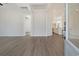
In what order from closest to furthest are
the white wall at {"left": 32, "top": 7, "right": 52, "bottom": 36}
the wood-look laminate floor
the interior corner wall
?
the wood-look laminate floor < the interior corner wall < the white wall at {"left": 32, "top": 7, "right": 52, "bottom": 36}

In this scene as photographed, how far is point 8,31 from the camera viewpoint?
12867 mm

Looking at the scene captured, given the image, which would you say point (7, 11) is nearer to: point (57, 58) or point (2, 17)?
point (2, 17)

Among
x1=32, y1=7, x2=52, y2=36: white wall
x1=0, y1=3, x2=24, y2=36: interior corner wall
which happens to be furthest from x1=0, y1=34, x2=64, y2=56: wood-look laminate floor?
x1=32, y1=7, x2=52, y2=36: white wall

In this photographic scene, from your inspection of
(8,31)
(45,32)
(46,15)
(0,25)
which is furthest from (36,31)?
(0,25)

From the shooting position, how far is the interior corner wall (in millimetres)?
12797

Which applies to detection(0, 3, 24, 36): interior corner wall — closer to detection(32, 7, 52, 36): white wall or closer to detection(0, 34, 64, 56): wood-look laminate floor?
detection(32, 7, 52, 36): white wall

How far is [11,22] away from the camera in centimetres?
1288

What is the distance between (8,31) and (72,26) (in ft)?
33.0

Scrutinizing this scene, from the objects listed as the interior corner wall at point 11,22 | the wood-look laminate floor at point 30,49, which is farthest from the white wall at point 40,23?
the wood-look laminate floor at point 30,49

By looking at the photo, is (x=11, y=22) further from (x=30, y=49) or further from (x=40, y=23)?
(x=30, y=49)

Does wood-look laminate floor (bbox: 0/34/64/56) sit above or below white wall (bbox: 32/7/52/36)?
below

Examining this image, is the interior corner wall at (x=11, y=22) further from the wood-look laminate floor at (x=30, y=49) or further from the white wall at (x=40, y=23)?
the wood-look laminate floor at (x=30, y=49)

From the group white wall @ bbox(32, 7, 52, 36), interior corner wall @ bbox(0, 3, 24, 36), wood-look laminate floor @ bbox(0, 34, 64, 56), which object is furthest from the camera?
white wall @ bbox(32, 7, 52, 36)

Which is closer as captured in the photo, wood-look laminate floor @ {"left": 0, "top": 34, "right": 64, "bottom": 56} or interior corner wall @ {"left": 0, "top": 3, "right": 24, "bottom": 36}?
wood-look laminate floor @ {"left": 0, "top": 34, "right": 64, "bottom": 56}
